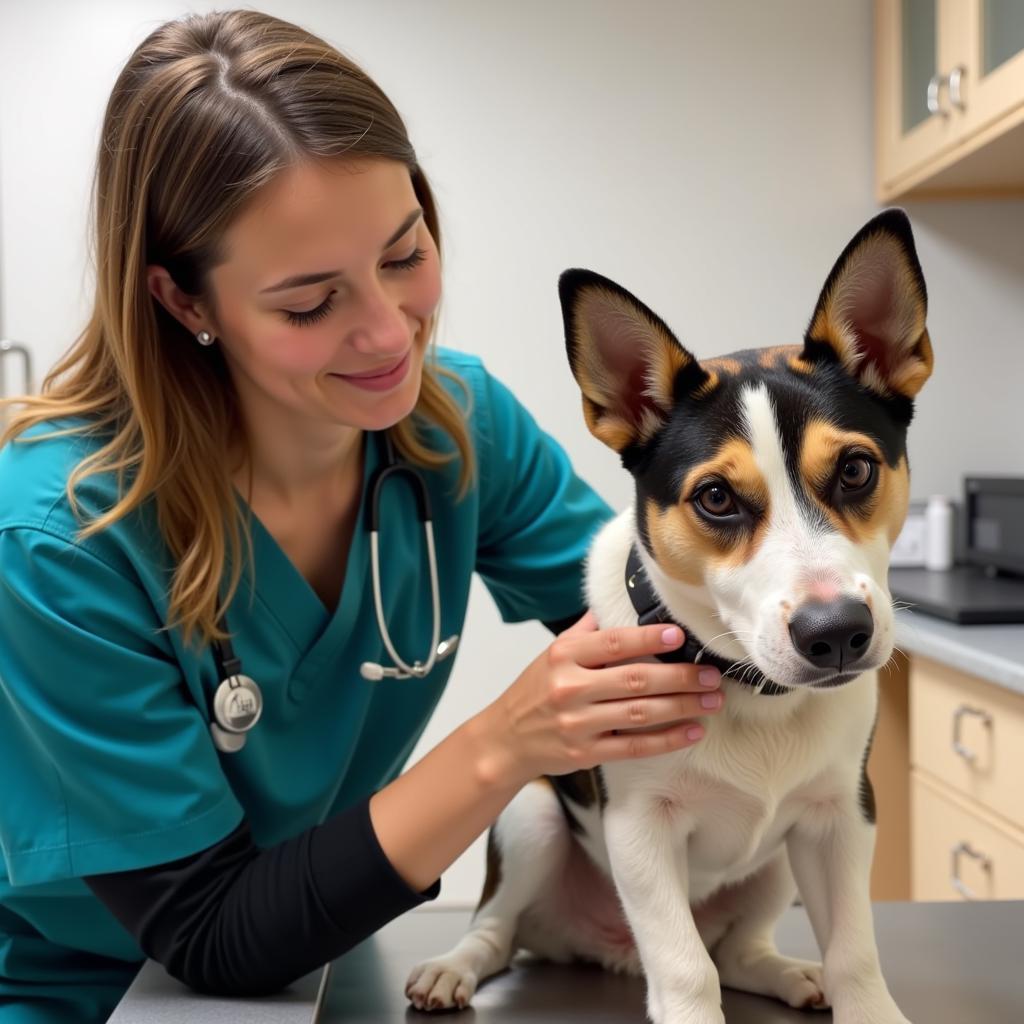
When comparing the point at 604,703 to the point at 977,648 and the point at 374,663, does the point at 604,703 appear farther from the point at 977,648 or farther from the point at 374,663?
the point at 977,648

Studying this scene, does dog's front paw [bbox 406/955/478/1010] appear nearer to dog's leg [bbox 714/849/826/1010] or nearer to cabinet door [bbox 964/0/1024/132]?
dog's leg [bbox 714/849/826/1010]

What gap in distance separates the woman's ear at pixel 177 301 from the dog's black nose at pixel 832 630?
694 mm

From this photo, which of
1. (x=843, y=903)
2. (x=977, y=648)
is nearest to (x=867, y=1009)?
(x=843, y=903)

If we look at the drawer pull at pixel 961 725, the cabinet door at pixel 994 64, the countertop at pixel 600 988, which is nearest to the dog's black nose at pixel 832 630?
the countertop at pixel 600 988

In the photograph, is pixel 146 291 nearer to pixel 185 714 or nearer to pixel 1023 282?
pixel 185 714

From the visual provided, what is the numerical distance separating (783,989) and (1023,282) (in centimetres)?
262

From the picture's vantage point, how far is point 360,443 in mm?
1382

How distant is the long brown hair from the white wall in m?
1.87

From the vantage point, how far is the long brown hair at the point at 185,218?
1123 millimetres

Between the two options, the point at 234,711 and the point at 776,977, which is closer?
the point at 776,977

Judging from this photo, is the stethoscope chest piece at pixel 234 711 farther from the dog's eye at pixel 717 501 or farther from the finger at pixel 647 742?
the dog's eye at pixel 717 501

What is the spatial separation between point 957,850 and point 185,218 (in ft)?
6.22

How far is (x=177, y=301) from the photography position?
1.22 meters

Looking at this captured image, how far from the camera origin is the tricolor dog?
899 mm
